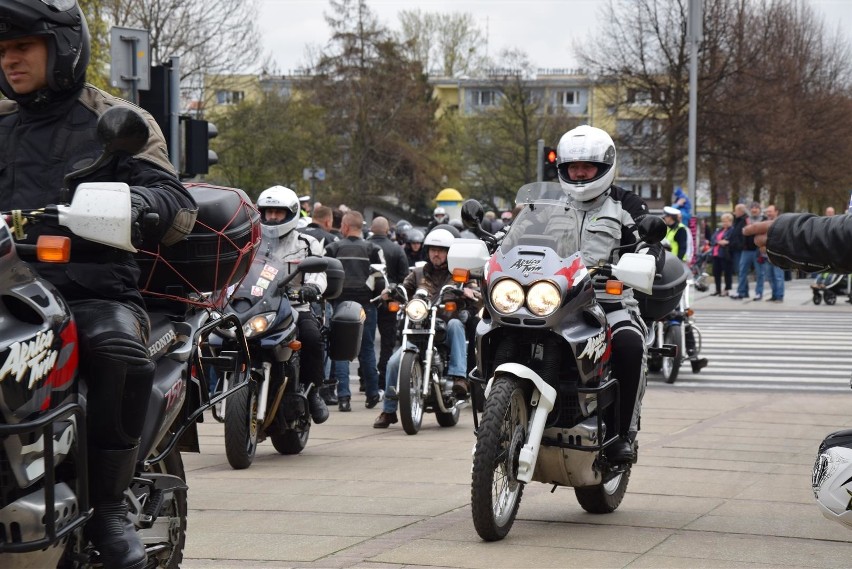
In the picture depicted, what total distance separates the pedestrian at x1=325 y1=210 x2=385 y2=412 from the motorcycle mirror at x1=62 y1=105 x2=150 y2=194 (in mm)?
9841

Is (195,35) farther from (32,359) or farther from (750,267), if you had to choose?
(32,359)

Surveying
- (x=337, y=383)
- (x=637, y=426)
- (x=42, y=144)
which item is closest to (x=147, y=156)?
(x=42, y=144)

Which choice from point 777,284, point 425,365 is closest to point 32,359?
point 425,365

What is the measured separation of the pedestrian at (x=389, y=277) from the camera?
602 inches

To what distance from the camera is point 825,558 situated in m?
6.21

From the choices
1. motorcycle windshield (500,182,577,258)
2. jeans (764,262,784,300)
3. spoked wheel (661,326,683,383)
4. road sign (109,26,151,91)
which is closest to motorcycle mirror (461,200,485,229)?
motorcycle windshield (500,182,577,258)

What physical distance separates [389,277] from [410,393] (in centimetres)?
427

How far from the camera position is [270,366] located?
9766mm


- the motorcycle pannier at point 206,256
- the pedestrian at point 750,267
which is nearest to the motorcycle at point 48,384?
the motorcycle pannier at point 206,256

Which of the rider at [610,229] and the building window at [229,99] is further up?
the building window at [229,99]

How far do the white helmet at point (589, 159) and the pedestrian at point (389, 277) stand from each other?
7763 mm

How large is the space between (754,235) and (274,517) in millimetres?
3708

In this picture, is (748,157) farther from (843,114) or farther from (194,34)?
(194,34)

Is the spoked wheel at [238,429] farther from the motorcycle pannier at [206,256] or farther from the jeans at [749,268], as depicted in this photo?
the jeans at [749,268]
